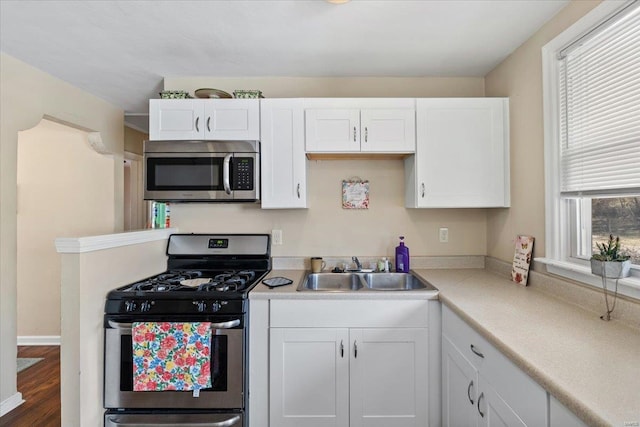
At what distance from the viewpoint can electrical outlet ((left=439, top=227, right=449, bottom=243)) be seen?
249 centimetres

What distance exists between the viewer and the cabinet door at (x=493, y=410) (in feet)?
3.53

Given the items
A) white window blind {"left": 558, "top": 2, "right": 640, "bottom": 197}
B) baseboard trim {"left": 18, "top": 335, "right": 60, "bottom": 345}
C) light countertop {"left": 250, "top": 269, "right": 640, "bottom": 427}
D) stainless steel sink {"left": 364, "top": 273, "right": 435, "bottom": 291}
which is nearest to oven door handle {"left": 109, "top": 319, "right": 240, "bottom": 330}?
light countertop {"left": 250, "top": 269, "right": 640, "bottom": 427}

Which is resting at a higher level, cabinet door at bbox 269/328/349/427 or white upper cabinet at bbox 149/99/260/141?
white upper cabinet at bbox 149/99/260/141

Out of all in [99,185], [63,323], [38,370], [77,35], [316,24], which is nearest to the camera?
[63,323]

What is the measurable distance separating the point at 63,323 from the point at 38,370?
1947 millimetres

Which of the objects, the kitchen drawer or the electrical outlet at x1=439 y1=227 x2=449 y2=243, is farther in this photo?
the electrical outlet at x1=439 y1=227 x2=449 y2=243

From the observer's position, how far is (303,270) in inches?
96.7

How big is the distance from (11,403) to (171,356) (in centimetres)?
159

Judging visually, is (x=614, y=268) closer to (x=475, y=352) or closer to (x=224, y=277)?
(x=475, y=352)

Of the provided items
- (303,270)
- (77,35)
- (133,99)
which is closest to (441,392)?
(303,270)

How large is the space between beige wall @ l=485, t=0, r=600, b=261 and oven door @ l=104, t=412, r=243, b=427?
1.96 meters

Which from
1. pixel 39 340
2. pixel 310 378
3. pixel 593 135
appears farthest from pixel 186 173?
pixel 39 340

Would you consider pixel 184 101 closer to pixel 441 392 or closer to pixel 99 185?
pixel 99 185

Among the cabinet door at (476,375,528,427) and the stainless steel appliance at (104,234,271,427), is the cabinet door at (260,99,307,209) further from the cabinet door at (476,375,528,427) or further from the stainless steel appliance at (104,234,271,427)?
the cabinet door at (476,375,528,427)
